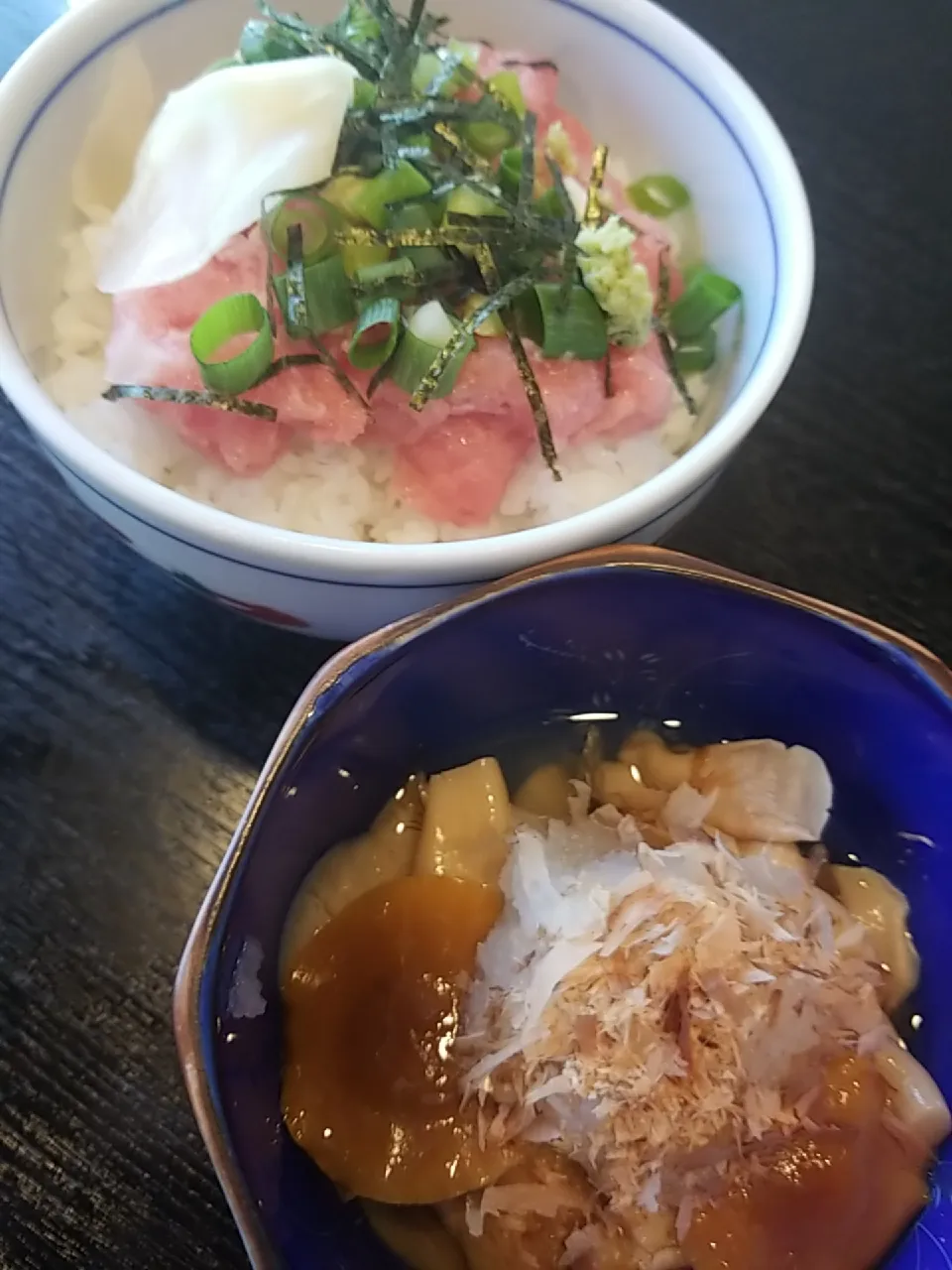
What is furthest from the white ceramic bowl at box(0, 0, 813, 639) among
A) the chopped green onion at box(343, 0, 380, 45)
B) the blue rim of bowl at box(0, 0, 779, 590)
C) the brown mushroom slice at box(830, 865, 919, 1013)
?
the brown mushroom slice at box(830, 865, 919, 1013)

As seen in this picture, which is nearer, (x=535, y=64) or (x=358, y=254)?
(x=358, y=254)

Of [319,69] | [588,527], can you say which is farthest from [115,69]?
[588,527]

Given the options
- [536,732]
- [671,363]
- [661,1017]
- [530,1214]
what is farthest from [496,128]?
[530,1214]

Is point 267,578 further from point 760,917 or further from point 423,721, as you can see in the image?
point 760,917

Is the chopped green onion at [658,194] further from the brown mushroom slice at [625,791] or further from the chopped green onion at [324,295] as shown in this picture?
the brown mushroom slice at [625,791]

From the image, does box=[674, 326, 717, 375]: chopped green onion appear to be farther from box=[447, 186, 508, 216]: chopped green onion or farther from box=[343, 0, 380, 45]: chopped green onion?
box=[343, 0, 380, 45]: chopped green onion

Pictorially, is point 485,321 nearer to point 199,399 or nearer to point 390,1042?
point 199,399

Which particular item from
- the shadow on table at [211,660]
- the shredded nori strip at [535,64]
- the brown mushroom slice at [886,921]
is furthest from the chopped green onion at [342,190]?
the brown mushroom slice at [886,921]
